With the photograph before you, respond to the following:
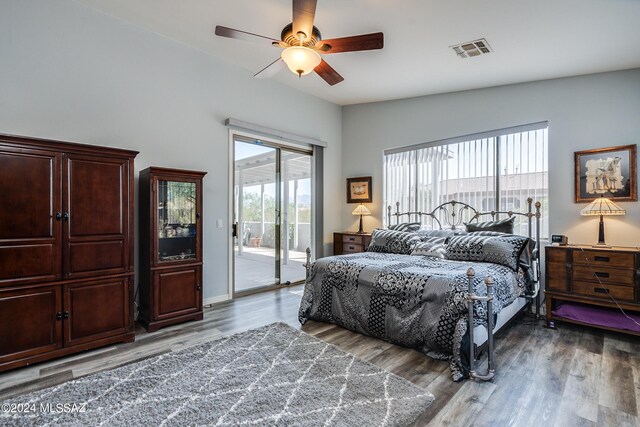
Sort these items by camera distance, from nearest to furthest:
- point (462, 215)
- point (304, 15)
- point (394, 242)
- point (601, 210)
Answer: point (304, 15) → point (601, 210) → point (394, 242) → point (462, 215)

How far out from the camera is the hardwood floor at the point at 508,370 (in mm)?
1919

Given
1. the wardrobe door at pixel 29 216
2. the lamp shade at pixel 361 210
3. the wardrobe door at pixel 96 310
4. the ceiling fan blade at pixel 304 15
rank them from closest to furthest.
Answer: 1. the ceiling fan blade at pixel 304 15
2. the wardrobe door at pixel 29 216
3. the wardrobe door at pixel 96 310
4. the lamp shade at pixel 361 210

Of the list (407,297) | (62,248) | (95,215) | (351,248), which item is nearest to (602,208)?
(407,297)

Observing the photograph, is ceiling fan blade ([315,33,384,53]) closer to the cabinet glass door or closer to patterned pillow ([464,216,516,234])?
the cabinet glass door

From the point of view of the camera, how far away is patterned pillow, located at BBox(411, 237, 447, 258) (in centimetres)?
378

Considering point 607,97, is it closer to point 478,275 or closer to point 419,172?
point 419,172

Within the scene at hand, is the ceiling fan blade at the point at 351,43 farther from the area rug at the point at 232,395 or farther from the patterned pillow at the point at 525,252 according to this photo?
the area rug at the point at 232,395

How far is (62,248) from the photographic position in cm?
264

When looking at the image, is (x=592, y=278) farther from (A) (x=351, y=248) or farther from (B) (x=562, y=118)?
(A) (x=351, y=248)

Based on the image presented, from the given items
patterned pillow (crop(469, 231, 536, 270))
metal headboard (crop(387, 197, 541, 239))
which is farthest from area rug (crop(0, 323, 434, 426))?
metal headboard (crop(387, 197, 541, 239))

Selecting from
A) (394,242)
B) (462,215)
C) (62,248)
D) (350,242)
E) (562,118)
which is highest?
(562,118)

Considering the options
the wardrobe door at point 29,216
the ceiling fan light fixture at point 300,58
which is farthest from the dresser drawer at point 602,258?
the wardrobe door at point 29,216

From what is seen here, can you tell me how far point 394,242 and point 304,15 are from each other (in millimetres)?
2864

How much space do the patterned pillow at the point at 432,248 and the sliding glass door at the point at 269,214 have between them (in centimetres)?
224
